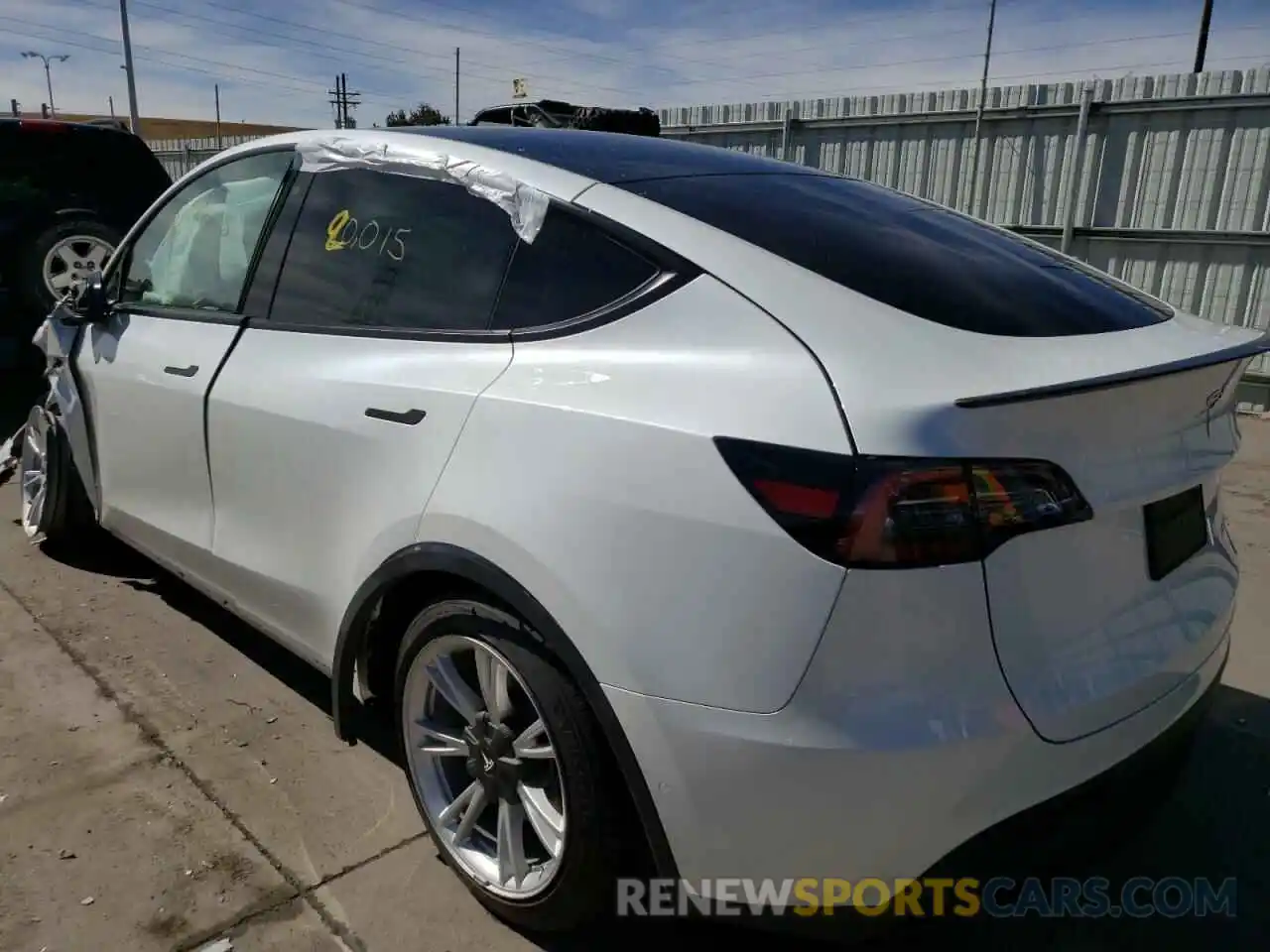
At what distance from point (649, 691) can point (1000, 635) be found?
59 centimetres

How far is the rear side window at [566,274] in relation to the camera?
1950 mm

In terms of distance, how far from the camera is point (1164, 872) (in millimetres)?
2414

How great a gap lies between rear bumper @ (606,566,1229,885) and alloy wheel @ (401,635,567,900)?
0.40m

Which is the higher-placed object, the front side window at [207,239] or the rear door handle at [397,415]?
the front side window at [207,239]

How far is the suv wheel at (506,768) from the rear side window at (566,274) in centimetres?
64

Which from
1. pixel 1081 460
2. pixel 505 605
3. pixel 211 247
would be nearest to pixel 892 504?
pixel 1081 460

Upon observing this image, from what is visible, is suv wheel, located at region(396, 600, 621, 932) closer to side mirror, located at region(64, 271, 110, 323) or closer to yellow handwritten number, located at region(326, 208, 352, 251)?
yellow handwritten number, located at region(326, 208, 352, 251)

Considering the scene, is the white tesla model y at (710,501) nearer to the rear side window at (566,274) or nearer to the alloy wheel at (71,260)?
the rear side window at (566,274)

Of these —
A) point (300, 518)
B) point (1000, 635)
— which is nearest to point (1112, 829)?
point (1000, 635)

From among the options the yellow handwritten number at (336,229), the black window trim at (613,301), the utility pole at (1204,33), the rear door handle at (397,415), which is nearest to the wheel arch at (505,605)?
the rear door handle at (397,415)

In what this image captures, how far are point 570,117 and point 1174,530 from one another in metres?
3.42

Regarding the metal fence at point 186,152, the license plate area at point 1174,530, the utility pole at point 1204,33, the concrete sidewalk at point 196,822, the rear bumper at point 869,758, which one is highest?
the utility pole at point 1204,33

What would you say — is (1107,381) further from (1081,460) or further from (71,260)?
(71,260)

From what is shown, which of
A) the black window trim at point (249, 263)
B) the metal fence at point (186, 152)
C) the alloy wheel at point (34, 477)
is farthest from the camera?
the metal fence at point (186, 152)
